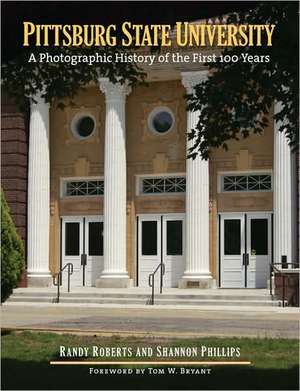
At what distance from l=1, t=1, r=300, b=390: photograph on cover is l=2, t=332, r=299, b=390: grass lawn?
0.03m

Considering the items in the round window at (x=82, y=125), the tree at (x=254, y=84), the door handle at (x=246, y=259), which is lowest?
the door handle at (x=246, y=259)

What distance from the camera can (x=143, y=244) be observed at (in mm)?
28656

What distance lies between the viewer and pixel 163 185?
28734mm

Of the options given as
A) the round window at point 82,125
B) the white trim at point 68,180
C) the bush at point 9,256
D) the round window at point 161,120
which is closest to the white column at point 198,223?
the round window at point 161,120

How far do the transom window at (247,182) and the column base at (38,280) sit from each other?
6822mm

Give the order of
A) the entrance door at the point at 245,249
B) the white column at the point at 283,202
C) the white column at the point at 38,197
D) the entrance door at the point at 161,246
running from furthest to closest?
the white column at the point at 38,197, the entrance door at the point at 161,246, the entrance door at the point at 245,249, the white column at the point at 283,202

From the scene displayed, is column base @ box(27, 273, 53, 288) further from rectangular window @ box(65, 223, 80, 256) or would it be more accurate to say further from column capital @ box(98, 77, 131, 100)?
column capital @ box(98, 77, 131, 100)

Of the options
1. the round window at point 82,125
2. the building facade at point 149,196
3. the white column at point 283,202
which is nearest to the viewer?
the white column at point 283,202

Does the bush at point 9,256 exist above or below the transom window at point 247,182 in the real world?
below

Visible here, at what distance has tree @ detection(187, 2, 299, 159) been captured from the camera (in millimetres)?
7625

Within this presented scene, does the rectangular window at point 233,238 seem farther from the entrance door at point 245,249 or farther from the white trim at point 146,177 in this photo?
the white trim at point 146,177

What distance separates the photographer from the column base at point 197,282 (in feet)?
87.5

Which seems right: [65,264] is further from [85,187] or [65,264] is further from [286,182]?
[286,182]

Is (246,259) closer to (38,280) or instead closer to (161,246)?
(161,246)
